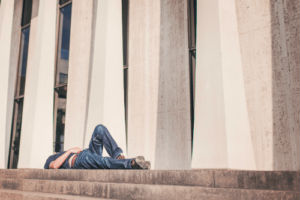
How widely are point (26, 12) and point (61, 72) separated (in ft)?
20.3

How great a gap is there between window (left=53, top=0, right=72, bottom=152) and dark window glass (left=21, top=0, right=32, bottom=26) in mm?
3506

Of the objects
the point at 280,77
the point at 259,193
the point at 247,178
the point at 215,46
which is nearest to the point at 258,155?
the point at 280,77

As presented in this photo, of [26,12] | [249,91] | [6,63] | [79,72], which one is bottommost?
[249,91]

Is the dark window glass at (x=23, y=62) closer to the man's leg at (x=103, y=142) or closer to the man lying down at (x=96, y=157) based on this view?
the man lying down at (x=96, y=157)

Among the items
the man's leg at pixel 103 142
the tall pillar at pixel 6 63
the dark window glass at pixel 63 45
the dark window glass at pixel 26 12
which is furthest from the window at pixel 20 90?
the man's leg at pixel 103 142

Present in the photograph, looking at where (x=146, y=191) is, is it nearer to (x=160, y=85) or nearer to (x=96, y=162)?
(x=96, y=162)

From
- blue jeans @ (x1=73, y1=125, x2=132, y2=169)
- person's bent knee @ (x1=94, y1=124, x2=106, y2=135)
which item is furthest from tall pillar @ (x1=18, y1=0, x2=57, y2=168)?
person's bent knee @ (x1=94, y1=124, x2=106, y2=135)

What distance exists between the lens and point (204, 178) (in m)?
4.94

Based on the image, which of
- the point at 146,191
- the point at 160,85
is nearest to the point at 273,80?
the point at 160,85

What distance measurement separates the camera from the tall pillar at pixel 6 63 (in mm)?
15791

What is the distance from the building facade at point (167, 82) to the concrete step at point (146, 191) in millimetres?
2104

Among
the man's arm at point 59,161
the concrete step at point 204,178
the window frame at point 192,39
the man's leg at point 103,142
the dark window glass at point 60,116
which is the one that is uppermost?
the window frame at point 192,39

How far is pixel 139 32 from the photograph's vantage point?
11234 mm

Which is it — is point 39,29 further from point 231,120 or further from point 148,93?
point 231,120
